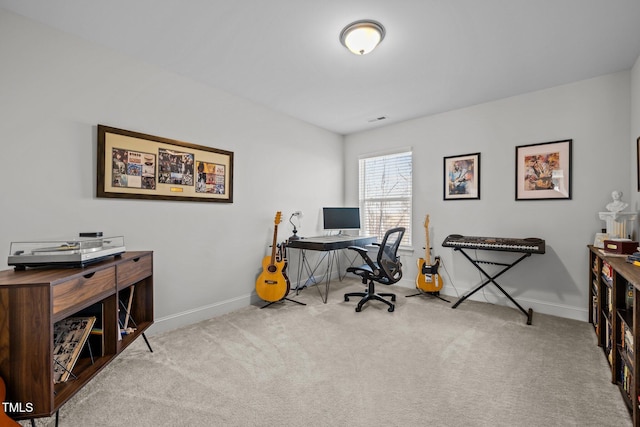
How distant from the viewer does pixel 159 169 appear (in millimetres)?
2730

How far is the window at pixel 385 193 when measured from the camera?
4371 mm

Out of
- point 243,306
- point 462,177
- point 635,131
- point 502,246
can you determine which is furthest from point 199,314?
point 635,131

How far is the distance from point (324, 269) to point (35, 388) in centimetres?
366

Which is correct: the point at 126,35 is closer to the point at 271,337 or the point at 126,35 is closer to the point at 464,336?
the point at 271,337

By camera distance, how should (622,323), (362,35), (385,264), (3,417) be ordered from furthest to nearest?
(385,264), (362,35), (622,323), (3,417)

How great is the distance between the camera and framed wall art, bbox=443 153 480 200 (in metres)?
3.67

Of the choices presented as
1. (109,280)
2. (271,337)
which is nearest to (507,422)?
(271,337)

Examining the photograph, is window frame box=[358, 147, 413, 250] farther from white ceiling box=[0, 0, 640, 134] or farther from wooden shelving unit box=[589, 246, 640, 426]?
wooden shelving unit box=[589, 246, 640, 426]

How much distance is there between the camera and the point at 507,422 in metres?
1.53

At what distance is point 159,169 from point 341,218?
2.60 meters

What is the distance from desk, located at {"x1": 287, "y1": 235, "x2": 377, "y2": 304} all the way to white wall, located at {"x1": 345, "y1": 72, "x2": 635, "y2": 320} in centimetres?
103

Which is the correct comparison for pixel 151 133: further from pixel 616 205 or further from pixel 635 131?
pixel 635 131

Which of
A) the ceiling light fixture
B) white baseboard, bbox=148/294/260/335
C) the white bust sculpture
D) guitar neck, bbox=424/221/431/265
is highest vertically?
the ceiling light fixture

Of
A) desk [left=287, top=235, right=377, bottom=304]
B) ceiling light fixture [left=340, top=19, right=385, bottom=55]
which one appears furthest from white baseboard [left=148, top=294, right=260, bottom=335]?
ceiling light fixture [left=340, top=19, right=385, bottom=55]
